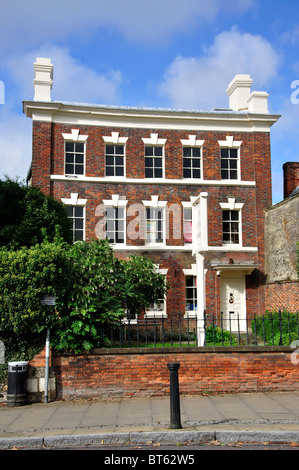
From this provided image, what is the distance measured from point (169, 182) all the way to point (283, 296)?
721cm

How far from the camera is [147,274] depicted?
643 inches

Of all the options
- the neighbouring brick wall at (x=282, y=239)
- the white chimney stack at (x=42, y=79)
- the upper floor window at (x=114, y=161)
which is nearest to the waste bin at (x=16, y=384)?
the neighbouring brick wall at (x=282, y=239)

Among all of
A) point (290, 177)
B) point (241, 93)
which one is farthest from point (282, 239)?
point (241, 93)

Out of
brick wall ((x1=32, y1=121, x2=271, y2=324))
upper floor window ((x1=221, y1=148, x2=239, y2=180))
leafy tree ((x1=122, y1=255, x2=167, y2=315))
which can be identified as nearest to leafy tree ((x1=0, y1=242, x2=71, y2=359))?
leafy tree ((x1=122, y1=255, x2=167, y2=315))

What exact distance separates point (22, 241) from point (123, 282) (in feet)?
16.7

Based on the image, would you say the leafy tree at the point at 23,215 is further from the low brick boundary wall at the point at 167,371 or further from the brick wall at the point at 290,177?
the brick wall at the point at 290,177

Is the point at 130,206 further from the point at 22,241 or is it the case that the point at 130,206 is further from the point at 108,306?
the point at 108,306

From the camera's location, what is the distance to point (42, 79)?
22344 millimetres

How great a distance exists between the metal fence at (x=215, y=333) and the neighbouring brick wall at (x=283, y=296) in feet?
4.16

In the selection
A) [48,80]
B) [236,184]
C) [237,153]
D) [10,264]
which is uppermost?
[48,80]

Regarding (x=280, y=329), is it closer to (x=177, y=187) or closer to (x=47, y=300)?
(x=47, y=300)

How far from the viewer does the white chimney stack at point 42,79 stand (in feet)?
72.8
